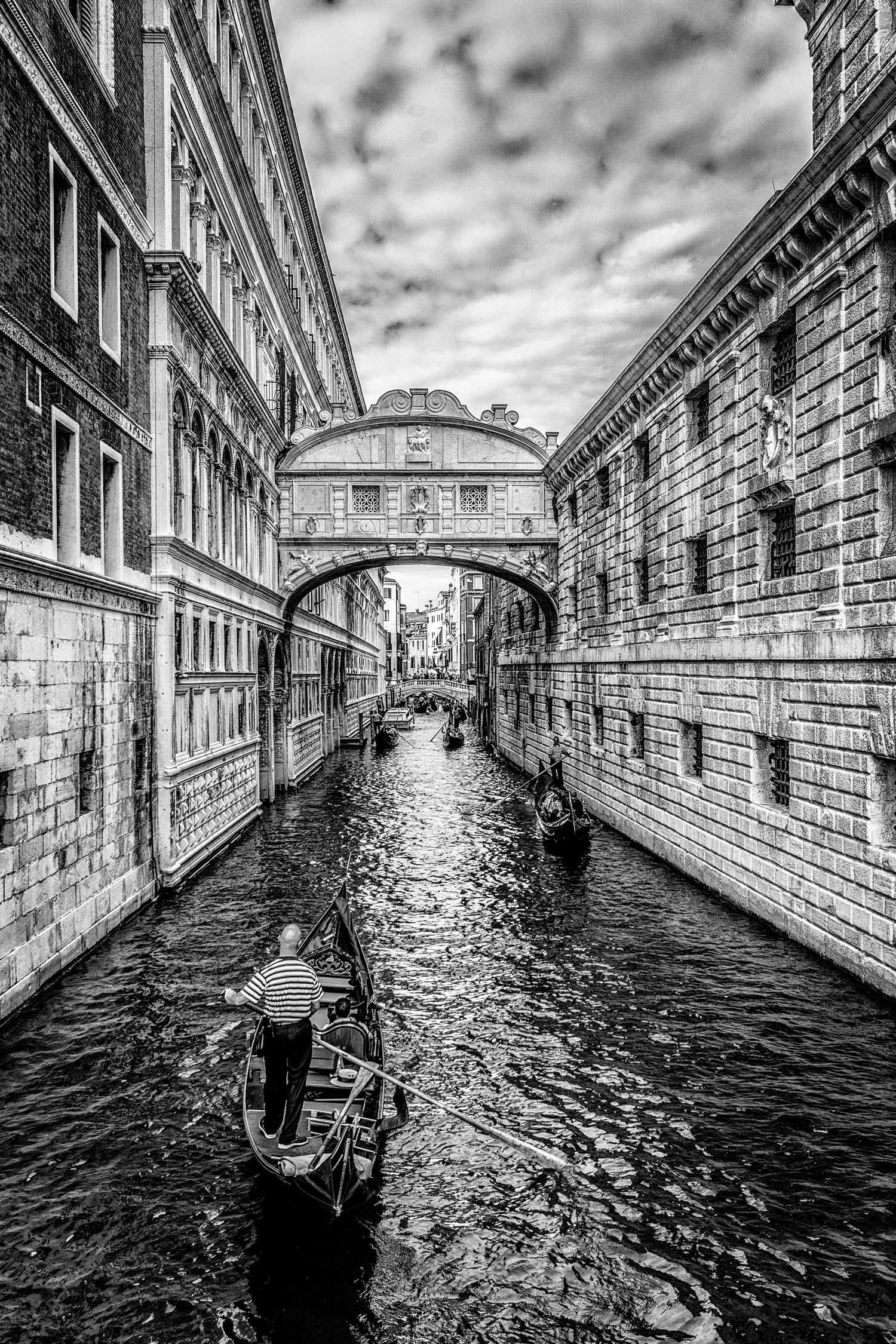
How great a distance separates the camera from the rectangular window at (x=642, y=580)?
66.0ft

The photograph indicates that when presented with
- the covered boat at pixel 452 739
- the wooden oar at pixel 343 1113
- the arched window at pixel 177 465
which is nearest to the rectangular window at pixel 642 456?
the arched window at pixel 177 465

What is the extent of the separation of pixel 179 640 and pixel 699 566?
9083 millimetres

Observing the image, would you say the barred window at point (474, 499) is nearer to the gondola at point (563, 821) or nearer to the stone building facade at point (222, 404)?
the stone building facade at point (222, 404)

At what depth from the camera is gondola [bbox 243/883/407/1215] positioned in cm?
598

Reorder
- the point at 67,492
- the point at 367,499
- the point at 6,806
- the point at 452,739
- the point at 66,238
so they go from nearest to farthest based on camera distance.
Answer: the point at 6,806
the point at 66,238
the point at 67,492
the point at 367,499
the point at 452,739

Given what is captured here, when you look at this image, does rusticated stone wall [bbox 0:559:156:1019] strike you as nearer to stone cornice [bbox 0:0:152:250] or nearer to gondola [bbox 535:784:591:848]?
stone cornice [bbox 0:0:152:250]

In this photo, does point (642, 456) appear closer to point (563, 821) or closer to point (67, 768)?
point (563, 821)

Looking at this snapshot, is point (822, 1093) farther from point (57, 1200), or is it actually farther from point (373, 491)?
point (373, 491)

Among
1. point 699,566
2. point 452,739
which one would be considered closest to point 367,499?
point 699,566

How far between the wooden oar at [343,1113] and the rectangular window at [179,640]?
31.5ft

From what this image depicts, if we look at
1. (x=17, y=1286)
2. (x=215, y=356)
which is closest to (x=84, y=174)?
(x=215, y=356)

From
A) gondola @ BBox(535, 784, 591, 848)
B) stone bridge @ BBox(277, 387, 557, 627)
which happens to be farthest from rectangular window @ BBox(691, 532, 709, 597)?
stone bridge @ BBox(277, 387, 557, 627)

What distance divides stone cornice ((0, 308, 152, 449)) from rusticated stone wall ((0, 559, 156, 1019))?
223 centimetres

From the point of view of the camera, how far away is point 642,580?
2047 centimetres
